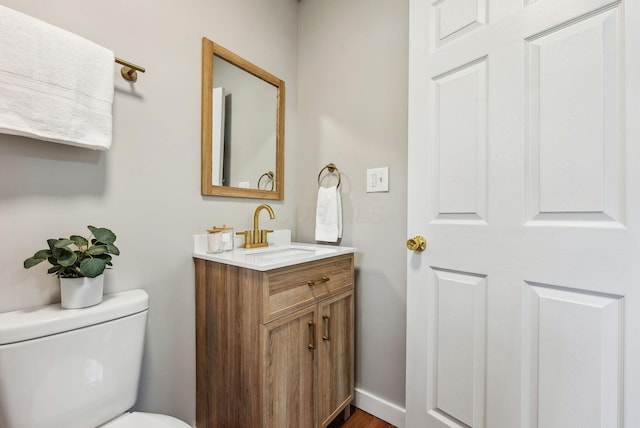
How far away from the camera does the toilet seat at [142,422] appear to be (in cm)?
85

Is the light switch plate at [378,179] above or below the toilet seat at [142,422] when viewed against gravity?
above

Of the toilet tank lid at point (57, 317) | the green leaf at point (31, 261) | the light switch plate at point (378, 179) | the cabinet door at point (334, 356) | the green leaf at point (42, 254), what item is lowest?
the cabinet door at point (334, 356)

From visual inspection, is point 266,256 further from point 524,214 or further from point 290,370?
point 524,214

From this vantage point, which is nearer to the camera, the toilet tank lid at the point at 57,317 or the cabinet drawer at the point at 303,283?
the toilet tank lid at the point at 57,317

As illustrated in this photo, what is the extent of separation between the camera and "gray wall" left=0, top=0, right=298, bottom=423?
34.3 inches

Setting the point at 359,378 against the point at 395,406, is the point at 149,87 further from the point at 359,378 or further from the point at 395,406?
the point at 395,406

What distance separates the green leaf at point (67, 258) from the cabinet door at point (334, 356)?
2.90 feet

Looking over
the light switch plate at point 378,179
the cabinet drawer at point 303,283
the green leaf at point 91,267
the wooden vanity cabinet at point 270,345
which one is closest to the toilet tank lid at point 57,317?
the green leaf at point 91,267

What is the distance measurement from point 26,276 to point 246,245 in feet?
2.59

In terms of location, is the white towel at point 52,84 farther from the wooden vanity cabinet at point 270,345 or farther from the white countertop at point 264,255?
the wooden vanity cabinet at point 270,345

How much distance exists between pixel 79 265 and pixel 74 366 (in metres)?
0.29

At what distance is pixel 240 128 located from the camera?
149cm

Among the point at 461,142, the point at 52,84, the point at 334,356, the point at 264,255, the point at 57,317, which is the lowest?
the point at 334,356

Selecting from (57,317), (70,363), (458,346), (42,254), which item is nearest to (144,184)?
(42,254)
